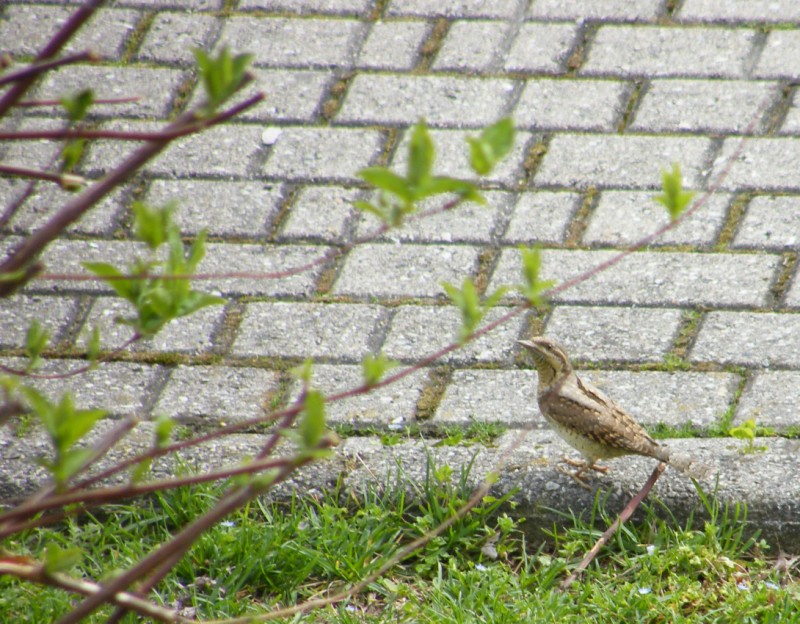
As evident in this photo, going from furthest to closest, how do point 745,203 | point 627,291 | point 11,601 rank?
point 745,203
point 627,291
point 11,601

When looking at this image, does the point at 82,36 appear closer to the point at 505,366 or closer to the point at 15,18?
the point at 15,18

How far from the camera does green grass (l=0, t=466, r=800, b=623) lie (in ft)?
11.5

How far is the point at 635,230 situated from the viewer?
519cm

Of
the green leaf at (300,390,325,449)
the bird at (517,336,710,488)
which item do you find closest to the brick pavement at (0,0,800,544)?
the bird at (517,336,710,488)

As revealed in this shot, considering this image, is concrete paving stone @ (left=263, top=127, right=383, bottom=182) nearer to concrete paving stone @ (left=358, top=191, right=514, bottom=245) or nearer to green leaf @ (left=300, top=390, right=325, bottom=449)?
concrete paving stone @ (left=358, top=191, right=514, bottom=245)

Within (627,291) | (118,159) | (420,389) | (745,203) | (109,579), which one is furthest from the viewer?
(118,159)

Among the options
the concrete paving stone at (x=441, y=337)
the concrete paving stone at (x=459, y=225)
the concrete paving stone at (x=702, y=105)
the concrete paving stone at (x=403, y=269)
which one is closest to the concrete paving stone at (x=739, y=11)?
the concrete paving stone at (x=702, y=105)

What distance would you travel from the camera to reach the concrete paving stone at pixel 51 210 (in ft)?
17.5

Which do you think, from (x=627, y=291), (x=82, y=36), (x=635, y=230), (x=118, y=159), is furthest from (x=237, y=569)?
(x=82, y=36)

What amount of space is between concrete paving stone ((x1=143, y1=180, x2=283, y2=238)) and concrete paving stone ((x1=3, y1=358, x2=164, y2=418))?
0.93 m

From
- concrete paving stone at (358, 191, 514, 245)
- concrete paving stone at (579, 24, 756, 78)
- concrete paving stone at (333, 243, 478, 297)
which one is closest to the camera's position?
concrete paving stone at (333, 243, 478, 297)

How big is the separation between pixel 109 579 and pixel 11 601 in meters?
1.69

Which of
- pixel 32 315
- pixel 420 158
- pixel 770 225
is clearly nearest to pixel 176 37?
pixel 32 315

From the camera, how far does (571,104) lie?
5.96m
